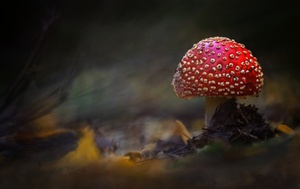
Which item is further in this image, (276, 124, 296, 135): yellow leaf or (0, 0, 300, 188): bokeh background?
(0, 0, 300, 188): bokeh background

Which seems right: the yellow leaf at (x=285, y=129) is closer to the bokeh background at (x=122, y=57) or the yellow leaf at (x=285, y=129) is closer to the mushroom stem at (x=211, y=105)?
the bokeh background at (x=122, y=57)

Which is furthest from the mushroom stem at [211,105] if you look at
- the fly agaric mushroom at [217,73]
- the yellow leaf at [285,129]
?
the yellow leaf at [285,129]

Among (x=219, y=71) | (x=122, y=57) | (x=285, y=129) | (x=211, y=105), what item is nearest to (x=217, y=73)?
(x=219, y=71)

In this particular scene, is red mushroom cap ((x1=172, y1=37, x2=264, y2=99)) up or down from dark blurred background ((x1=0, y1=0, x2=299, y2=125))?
down

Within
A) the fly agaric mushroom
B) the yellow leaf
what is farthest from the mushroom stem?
the yellow leaf

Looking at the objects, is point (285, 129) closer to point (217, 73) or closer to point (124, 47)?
point (217, 73)

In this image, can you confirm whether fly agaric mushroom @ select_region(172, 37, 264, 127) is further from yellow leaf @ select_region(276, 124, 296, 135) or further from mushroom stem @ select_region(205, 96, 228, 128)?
yellow leaf @ select_region(276, 124, 296, 135)

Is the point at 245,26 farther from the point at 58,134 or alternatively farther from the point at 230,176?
the point at 58,134
